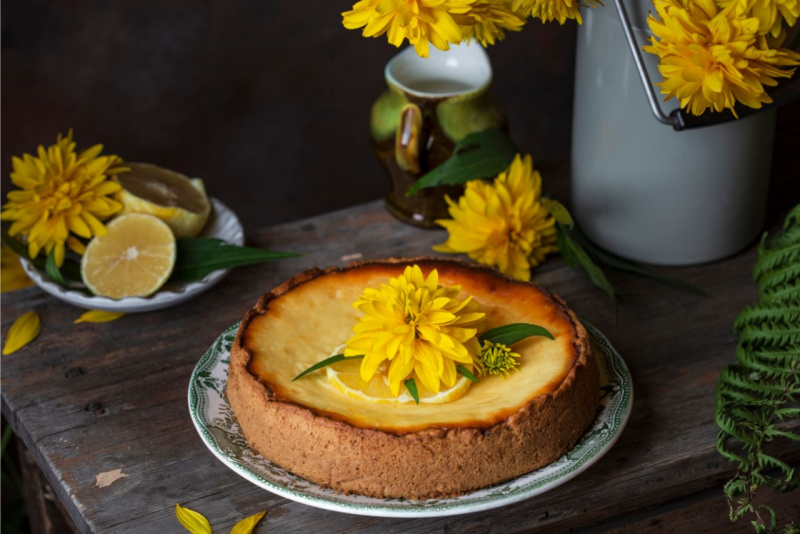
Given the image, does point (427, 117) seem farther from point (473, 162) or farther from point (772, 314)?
point (772, 314)

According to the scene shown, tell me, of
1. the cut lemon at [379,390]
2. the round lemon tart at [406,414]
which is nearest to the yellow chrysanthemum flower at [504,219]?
the round lemon tart at [406,414]

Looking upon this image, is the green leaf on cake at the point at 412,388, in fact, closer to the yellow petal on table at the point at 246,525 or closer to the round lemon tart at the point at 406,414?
the round lemon tart at the point at 406,414

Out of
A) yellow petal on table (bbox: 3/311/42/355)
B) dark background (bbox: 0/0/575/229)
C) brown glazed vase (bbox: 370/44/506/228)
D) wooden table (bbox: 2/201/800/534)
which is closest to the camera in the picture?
wooden table (bbox: 2/201/800/534)

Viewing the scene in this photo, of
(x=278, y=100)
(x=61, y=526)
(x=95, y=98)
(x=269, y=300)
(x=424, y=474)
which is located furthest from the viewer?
(x=278, y=100)

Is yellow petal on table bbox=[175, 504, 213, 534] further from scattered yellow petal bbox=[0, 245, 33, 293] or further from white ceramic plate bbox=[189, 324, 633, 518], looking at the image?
scattered yellow petal bbox=[0, 245, 33, 293]

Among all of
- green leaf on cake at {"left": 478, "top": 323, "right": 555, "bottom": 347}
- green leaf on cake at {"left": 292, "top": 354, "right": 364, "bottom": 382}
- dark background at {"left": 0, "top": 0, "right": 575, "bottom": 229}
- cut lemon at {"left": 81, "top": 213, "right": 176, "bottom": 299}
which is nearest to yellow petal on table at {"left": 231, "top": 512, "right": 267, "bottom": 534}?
green leaf on cake at {"left": 292, "top": 354, "right": 364, "bottom": 382}

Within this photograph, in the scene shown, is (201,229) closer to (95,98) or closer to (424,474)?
(424,474)

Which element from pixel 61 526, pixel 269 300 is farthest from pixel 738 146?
pixel 61 526

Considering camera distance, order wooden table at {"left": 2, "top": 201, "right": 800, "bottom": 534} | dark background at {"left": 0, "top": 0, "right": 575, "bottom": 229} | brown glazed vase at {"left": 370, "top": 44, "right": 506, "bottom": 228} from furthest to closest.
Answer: dark background at {"left": 0, "top": 0, "right": 575, "bottom": 229}, brown glazed vase at {"left": 370, "top": 44, "right": 506, "bottom": 228}, wooden table at {"left": 2, "top": 201, "right": 800, "bottom": 534}
